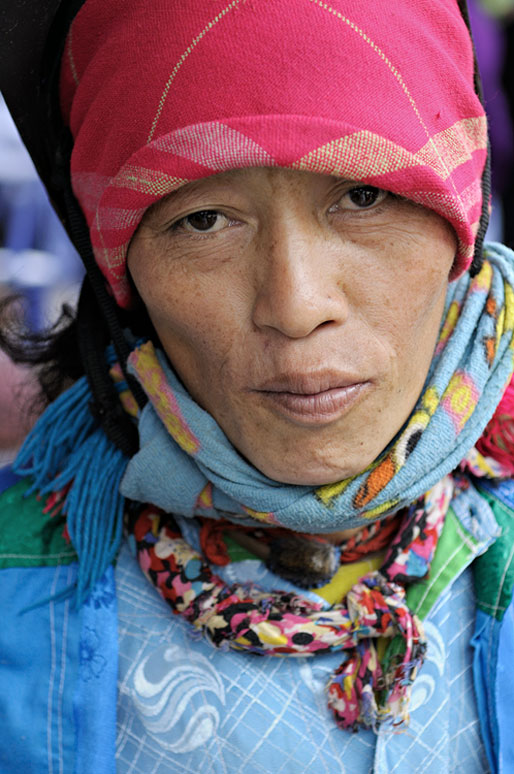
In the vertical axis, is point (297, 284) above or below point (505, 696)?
above

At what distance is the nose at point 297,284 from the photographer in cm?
113

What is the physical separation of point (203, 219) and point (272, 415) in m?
0.31

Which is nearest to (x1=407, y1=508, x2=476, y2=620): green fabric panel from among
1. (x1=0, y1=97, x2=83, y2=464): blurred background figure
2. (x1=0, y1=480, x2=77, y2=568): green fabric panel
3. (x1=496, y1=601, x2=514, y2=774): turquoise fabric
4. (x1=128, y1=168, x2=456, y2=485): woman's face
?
(x1=496, y1=601, x2=514, y2=774): turquoise fabric

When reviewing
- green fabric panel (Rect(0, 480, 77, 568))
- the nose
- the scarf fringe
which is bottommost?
green fabric panel (Rect(0, 480, 77, 568))

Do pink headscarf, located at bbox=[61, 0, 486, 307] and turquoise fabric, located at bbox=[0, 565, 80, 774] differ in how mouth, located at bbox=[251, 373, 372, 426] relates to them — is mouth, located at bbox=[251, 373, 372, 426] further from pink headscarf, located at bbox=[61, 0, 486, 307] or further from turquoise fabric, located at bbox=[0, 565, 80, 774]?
turquoise fabric, located at bbox=[0, 565, 80, 774]

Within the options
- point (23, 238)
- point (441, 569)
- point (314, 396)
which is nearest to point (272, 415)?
point (314, 396)

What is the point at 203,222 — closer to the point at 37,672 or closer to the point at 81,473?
the point at 81,473

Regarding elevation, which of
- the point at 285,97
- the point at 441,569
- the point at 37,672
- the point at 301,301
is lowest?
the point at 37,672

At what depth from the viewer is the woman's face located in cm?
117

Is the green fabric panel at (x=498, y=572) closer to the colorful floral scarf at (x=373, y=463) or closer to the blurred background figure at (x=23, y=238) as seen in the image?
the colorful floral scarf at (x=373, y=463)

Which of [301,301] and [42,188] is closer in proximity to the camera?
[301,301]

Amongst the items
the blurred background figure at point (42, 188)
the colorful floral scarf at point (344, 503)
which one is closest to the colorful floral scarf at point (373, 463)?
the colorful floral scarf at point (344, 503)

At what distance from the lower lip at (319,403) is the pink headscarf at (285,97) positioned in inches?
11.4

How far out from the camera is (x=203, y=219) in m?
1.24
